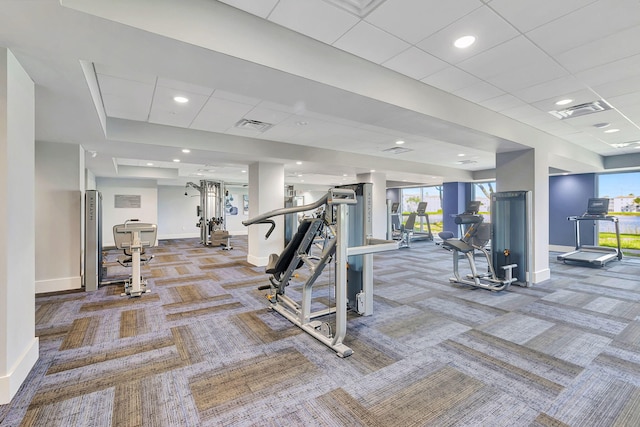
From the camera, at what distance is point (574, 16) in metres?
2.16

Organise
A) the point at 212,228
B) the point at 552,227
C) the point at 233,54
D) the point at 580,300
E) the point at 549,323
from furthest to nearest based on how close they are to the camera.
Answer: the point at 212,228, the point at 552,227, the point at 580,300, the point at 549,323, the point at 233,54

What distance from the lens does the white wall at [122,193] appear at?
10.3 m

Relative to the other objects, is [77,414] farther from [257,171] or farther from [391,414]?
[257,171]

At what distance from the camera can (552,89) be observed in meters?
3.45

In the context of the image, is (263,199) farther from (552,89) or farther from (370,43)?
(552,89)

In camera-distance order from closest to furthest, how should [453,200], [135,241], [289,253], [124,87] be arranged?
[124,87]
[289,253]
[135,241]
[453,200]

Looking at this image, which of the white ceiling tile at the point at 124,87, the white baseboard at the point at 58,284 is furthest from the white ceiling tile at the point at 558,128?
the white baseboard at the point at 58,284

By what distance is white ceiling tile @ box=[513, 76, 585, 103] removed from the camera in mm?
3253

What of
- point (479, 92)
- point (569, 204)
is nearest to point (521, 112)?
point (479, 92)

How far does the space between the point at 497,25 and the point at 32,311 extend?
4.33 m

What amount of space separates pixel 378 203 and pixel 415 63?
6.81 metres

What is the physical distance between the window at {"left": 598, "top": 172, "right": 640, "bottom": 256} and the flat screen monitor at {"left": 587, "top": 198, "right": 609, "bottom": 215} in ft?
4.72

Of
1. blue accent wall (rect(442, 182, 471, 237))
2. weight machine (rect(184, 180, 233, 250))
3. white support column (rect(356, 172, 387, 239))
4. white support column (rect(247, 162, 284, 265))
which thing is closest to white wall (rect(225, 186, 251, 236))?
weight machine (rect(184, 180, 233, 250))

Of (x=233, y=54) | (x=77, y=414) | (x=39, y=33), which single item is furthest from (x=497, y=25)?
(x=77, y=414)
